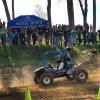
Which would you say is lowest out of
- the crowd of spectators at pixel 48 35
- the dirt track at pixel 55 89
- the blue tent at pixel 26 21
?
the dirt track at pixel 55 89

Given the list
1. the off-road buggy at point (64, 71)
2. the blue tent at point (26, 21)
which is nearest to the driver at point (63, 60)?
the off-road buggy at point (64, 71)

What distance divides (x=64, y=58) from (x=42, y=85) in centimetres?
132

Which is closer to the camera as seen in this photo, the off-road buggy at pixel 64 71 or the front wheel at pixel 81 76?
the off-road buggy at pixel 64 71

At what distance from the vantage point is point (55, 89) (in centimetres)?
1387

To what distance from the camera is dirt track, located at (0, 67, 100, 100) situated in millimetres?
12203

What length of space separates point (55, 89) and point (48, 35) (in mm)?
9289

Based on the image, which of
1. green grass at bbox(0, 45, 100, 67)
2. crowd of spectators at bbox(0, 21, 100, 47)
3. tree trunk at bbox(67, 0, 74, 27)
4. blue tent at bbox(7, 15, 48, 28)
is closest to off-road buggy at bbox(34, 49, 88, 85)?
green grass at bbox(0, 45, 100, 67)

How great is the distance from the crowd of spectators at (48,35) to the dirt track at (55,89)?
478 centimetres

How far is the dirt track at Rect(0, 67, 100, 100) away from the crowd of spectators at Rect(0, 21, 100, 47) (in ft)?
15.7

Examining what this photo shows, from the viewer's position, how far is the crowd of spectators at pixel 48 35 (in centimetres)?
2197

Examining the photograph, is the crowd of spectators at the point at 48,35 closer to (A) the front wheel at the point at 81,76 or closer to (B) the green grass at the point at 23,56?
(B) the green grass at the point at 23,56

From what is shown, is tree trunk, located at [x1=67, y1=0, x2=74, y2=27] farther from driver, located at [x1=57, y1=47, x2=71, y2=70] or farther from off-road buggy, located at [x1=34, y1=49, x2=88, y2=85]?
driver, located at [x1=57, y1=47, x2=71, y2=70]

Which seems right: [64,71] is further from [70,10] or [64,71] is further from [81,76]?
[70,10]

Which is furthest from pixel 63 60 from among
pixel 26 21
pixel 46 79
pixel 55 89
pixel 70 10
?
pixel 70 10
